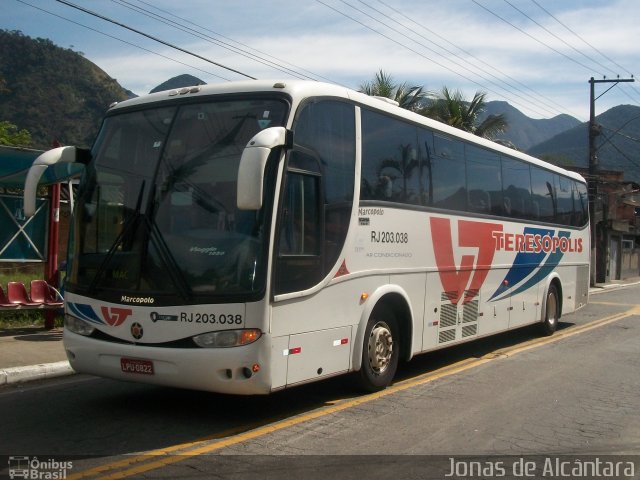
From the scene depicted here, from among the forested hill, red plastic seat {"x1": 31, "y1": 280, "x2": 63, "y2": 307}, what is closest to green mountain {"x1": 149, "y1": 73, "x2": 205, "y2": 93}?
red plastic seat {"x1": 31, "y1": 280, "x2": 63, "y2": 307}

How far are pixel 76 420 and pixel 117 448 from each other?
1.17 metres

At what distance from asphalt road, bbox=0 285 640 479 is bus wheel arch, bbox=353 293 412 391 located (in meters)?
0.25

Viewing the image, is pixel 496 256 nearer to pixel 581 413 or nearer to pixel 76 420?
pixel 581 413

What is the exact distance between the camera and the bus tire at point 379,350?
801 cm

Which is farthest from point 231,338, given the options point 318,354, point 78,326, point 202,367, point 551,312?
point 551,312

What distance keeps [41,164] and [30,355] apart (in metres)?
3.95

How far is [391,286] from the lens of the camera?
8.42 meters

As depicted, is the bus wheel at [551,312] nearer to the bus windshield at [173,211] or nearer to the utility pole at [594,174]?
the bus windshield at [173,211]

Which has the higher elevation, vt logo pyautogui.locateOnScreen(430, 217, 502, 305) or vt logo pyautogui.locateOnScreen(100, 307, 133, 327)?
vt logo pyautogui.locateOnScreen(430, 217, 502, 305)

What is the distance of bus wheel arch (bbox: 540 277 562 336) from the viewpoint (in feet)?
46.7

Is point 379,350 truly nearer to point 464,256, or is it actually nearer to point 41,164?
point 464,256

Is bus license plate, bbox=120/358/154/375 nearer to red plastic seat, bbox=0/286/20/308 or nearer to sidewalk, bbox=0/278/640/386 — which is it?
sidewalk, bbox=0/278/640/386

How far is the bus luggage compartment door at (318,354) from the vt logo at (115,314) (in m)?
1.57

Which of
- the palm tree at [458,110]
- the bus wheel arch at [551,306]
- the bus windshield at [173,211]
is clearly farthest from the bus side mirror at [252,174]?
the palm tree at [458,110]
